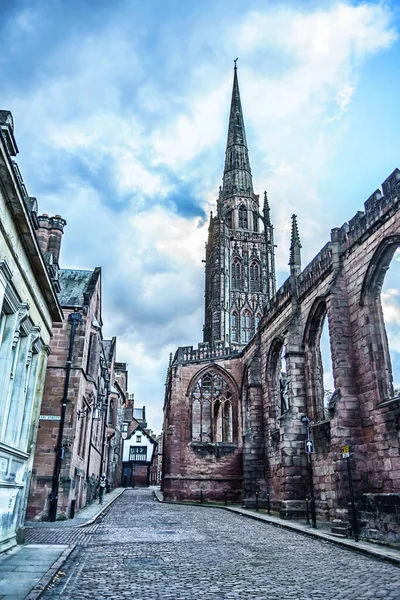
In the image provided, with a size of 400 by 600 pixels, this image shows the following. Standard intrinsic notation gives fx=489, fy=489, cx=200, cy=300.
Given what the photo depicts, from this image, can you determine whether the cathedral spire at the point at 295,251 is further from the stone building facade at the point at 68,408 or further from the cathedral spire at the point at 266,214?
the cathedral spire at the point at 266,214

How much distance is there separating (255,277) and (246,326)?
835 cm

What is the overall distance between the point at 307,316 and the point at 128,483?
58.3 m

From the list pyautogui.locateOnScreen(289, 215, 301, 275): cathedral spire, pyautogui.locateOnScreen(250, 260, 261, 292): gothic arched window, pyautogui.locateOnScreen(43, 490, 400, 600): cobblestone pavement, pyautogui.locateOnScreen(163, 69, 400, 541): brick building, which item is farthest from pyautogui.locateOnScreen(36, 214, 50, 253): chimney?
pyautogui.locateOnScreen(250, 260, 261, 292): gothic arched window

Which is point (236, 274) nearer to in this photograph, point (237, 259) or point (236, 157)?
point (237, 259)

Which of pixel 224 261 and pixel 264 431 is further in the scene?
pixel 224 261

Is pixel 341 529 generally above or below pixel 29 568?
above

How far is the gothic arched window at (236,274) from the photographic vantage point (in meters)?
73.1

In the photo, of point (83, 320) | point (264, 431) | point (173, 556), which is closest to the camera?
point (173, 556)

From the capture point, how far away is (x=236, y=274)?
7394 cm

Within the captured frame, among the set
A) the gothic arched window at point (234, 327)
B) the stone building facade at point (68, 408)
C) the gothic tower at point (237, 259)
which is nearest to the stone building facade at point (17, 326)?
the stone building facade at point (68, 408)

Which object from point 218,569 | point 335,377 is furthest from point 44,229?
point 218,569

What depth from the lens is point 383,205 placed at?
48.1 feet

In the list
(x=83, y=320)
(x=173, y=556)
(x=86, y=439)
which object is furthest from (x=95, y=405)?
(x=173, y=556)

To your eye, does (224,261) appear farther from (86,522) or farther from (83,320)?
(86,522)
